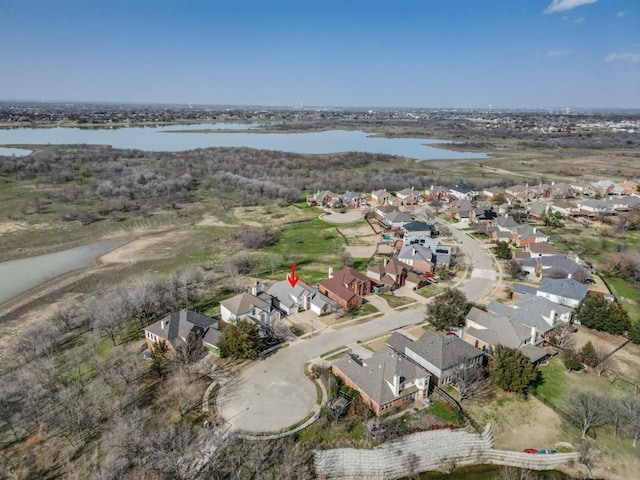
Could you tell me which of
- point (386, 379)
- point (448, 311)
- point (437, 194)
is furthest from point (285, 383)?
point (437, 194)

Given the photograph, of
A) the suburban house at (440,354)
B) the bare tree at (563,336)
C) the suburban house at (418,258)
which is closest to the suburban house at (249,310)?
the suburban house at (440,354)

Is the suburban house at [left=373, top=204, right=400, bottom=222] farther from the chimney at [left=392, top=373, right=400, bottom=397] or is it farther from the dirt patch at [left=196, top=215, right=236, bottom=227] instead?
the chimney at [left=392, top=373, right=400, bottom=397]

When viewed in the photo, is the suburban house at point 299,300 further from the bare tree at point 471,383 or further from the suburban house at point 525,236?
the suburban house at point 525,236

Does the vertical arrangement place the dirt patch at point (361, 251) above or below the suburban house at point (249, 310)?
below

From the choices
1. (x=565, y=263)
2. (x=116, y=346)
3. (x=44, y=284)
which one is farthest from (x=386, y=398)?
(x=44, y=284)

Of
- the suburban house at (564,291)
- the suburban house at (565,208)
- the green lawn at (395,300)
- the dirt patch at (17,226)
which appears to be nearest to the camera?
the suburban house at (564,291)

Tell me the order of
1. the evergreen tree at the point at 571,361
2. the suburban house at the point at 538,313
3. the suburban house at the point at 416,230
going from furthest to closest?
the suburban house at the point at 416,230
the suburban house at the point at 538,313
the evergreen tree at the point at 571,361
